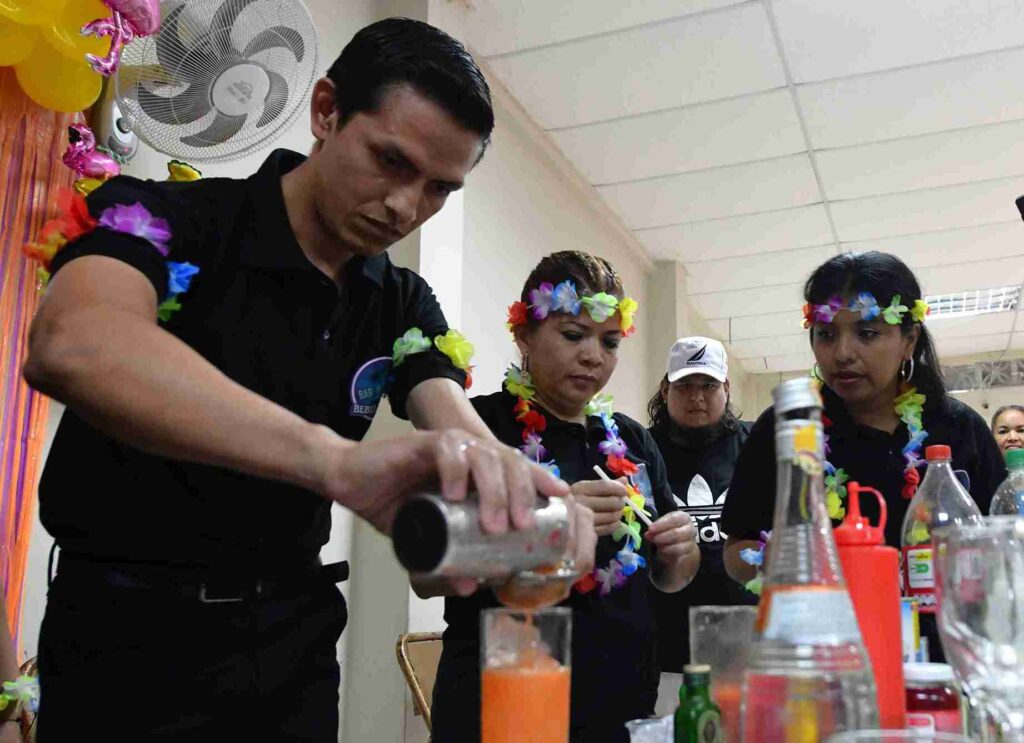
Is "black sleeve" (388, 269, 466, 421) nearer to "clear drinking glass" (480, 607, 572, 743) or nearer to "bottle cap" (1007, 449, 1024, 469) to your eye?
"clear drinking glass" (480, 607, 572, 743)

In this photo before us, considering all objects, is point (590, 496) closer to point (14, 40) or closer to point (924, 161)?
point (14, 40)

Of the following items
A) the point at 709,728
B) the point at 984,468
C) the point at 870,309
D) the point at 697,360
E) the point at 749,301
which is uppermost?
the point at 749,301

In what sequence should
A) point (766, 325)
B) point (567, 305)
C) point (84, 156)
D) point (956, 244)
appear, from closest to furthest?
1. point (84, 156)
2. point (567, 305)
3. point (956, 244)
4. point (766, 325)

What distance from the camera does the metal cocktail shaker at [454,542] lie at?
0.58 metres

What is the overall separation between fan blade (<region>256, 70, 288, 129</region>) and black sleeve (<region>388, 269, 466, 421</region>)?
0.68 meters

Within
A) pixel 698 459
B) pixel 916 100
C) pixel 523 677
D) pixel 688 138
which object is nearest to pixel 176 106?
pixel 523 677

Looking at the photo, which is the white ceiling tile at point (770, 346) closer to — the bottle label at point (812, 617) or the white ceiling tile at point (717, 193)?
the white ceiling tile at point (717, 193)

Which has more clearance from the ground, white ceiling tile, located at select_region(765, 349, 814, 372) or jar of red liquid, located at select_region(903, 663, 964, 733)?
white ceiling tile, located at select_region(765, 349, 814, 372)

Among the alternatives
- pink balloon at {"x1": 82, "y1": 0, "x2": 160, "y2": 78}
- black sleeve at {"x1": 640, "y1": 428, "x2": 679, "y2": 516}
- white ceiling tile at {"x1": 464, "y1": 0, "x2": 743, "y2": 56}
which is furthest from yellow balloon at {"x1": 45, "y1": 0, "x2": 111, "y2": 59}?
white ceiling tile at {"x1": 464, "y1": 0, "x2": 743, "y2": 56}

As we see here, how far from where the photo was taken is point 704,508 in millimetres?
2547

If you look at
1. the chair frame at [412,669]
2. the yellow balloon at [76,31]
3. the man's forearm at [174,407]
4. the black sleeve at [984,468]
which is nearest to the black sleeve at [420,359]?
the man's forearm at [174,407]

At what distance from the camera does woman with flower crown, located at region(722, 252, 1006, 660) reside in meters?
1.55

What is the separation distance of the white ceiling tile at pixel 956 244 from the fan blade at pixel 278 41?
14.5 feet

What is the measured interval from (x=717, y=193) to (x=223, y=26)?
3462mm
